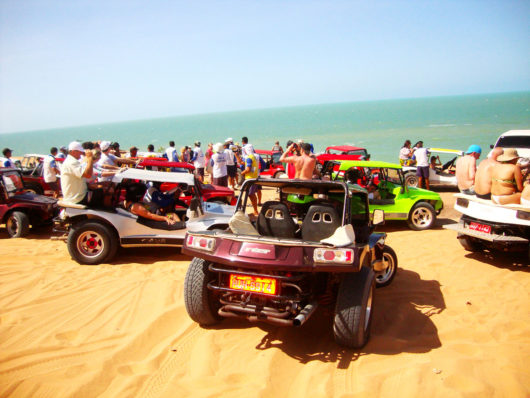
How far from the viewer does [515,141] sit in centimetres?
1214

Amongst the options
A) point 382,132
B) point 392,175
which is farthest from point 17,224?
point 382,132

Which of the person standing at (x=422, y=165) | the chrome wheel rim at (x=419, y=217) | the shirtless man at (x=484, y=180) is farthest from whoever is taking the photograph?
the person standing at (x=422, y=165)

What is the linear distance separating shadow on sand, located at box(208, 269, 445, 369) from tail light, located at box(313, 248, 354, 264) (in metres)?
0.89

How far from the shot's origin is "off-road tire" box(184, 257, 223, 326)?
4.23 metres

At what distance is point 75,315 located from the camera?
482 cm

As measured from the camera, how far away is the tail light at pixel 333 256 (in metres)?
3.62

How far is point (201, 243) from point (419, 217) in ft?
23.2

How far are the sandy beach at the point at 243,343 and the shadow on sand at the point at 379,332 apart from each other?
0.7 inches

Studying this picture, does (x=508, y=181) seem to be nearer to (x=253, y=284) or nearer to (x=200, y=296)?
(x=253, y=284)

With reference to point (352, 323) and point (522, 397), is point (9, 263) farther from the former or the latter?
point (522, 397)

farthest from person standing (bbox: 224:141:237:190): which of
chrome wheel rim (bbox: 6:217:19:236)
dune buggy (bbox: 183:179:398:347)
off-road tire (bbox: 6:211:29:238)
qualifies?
dune buggy (bbox: 183:179:398:347)

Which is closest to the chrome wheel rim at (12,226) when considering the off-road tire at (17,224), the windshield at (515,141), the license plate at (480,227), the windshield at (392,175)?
the off-road tire at (17,224)

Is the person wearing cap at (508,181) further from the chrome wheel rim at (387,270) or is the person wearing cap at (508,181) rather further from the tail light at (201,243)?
the tail light at (201,243)

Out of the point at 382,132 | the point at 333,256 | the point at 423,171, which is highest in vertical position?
the point at 333,256
